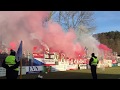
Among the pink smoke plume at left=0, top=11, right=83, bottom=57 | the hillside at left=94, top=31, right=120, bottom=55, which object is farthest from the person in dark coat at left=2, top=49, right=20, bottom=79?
the hillside at left=94, top=31, right=120, bottom=55

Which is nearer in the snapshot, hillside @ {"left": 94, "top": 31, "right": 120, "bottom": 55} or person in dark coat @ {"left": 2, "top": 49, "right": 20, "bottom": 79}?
person in dark coat @ {"left": 2, "top": 49, "right": 20, "bottom": 79}

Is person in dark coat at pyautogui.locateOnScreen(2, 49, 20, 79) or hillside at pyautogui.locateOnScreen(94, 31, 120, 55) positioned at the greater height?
hillside at pyautogui.locateOnScreen(94, 31, 120, 55)

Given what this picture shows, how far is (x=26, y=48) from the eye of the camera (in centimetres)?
3028

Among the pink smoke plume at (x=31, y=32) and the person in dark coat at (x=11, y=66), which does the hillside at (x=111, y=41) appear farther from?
the person in dark coat at (x=11, y=66)

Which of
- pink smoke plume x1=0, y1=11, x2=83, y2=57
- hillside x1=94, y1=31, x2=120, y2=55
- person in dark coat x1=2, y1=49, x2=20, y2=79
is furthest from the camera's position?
hillside x1=94, y1=31, x2=120, y2=55

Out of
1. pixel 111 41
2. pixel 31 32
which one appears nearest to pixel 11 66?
pixel 31 32

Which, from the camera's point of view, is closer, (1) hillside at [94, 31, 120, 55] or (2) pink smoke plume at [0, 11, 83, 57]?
(2) pink smoke plume at [0, 11, 83, 57]

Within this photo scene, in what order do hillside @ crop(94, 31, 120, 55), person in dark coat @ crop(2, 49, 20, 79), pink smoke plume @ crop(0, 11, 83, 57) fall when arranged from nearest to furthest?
person in dark coat @ crop(2, 49, 20, 79) → pink smoke plume @ crop(0, 11, 83, 57) → hillside @ crop(94, 31, 120, 55)

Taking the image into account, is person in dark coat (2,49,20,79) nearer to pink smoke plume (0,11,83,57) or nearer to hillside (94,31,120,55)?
pink smoke plume (0,11,83,57)

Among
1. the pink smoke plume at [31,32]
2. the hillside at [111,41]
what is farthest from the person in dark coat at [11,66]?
the hillside at [111,41]

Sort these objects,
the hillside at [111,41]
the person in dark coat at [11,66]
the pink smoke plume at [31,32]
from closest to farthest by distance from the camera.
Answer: the person in dark coat at [11,66] < the pink smoke plume at [31,32] < the hillside at [111,41]

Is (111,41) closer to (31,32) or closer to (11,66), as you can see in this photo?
(31,32)
